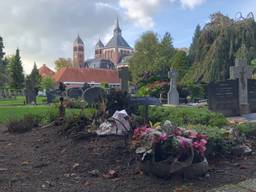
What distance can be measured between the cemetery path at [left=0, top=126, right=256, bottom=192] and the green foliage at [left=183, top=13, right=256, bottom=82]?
2866 cm

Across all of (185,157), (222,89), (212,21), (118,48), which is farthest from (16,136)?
(118,48)

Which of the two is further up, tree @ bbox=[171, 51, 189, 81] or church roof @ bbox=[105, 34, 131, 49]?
church roof @ bbox=[105, 34, 131, 49]

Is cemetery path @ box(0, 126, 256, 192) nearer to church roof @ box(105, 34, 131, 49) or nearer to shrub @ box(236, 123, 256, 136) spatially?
shrub @ box(236, 123, 256, 136)

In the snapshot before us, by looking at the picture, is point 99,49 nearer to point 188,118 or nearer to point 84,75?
point 84,75

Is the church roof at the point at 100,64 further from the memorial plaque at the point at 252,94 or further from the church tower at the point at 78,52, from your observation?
the memorial plaque at the point at 252,94

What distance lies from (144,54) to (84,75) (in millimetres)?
32083

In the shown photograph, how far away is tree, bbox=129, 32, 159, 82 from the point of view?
2459 inches

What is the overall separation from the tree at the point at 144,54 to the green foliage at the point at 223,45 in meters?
26.4

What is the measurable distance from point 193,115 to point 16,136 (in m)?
3.83

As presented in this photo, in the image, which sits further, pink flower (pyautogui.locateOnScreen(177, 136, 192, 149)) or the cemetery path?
pink flower (pyautogui.locateOnScreen(177, 136, 192, 149))

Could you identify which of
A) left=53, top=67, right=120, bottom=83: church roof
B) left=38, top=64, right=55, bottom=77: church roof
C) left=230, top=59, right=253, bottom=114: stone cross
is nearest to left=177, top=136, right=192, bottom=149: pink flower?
left=230, top=59, right=253, bottom=114: stone cross

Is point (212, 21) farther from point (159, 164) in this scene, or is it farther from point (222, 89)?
point (159, 164)

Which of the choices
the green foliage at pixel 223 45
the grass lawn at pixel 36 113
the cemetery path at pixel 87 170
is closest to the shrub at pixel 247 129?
the cemetery path at pixel 87 170

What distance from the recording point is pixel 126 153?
514 centimetres
